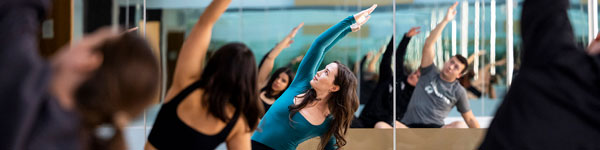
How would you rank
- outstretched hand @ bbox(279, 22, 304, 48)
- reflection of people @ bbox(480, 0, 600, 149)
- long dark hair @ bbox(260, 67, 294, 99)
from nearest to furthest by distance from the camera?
reflection of people @ bbox(480, 0, 600, 149) < long dark hair @ bbox(260, 67, 294, 99) < outstretched hand @ bbox(279, 22, 304, 48)

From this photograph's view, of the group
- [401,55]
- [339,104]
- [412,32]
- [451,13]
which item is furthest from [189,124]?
[451,13]

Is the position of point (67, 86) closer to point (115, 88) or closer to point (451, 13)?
point (115, 88)

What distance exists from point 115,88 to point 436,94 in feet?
13.6

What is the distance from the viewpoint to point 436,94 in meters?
5.30

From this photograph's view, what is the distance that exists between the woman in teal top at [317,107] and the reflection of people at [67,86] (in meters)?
2.26

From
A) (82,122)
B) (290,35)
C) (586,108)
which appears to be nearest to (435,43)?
(290,35)

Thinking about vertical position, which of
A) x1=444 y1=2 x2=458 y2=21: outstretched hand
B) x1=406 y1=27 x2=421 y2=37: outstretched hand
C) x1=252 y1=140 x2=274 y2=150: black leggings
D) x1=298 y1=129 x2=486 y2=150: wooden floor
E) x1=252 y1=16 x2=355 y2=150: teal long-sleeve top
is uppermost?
x1=444 y1=2 x2=458 y2=21: outstretched hand

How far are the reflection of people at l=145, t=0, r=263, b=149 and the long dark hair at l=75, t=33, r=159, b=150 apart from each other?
0.91 metres

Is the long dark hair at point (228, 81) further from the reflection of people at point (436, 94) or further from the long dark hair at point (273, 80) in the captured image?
the reflection of people at point (436, 94)

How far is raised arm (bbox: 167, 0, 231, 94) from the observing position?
252 cm

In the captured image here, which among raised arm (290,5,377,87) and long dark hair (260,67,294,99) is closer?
raised arm (290,5,377,87)

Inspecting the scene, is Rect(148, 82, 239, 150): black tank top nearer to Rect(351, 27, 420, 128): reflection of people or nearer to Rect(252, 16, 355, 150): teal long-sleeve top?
Rect(252, 16, 355, 150): teal long-sleeve top

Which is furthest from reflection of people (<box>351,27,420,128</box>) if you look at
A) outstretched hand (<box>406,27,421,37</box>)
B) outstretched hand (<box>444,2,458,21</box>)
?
outstretched hand (<box>444,2,458,21</box>)

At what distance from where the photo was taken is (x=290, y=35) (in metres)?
5.07
